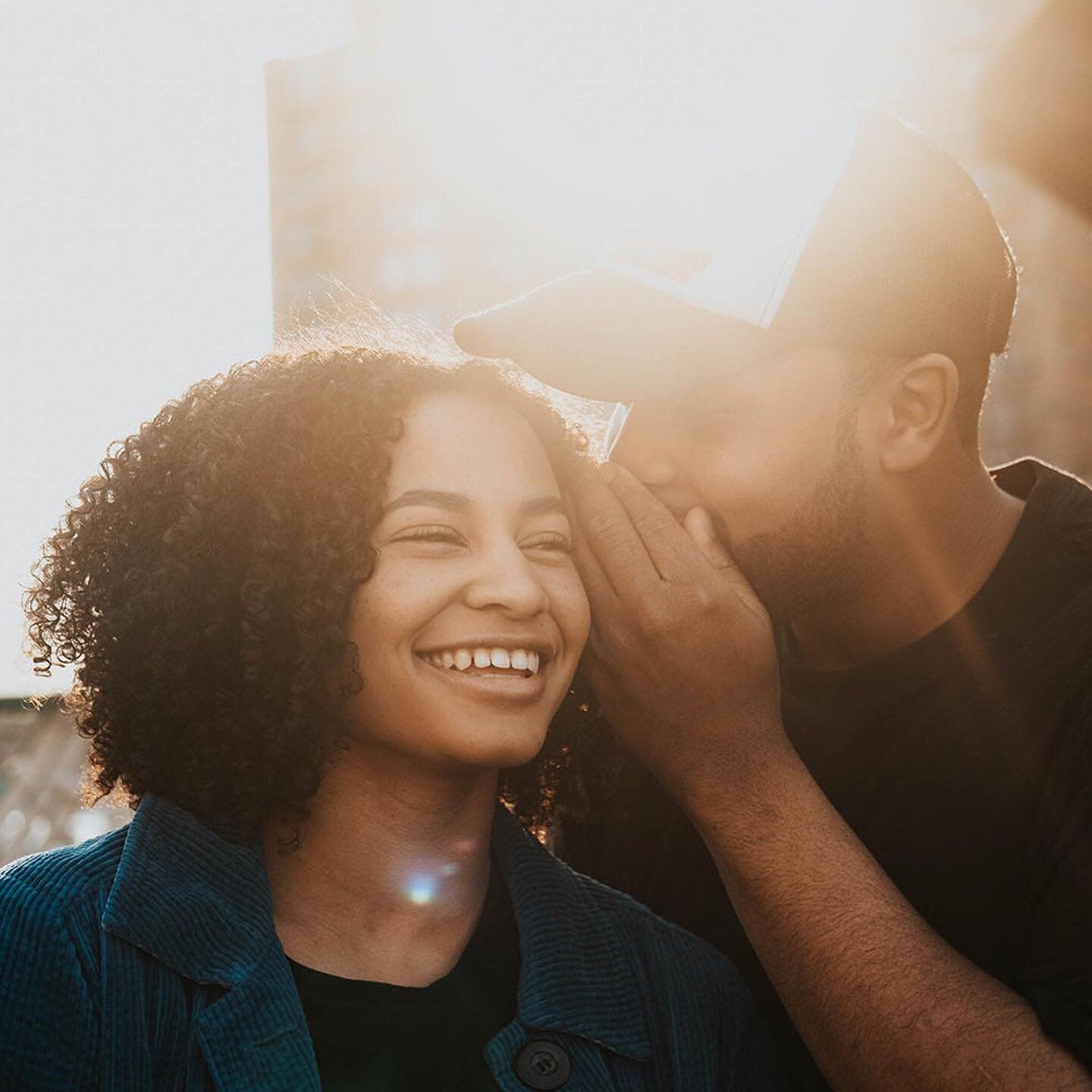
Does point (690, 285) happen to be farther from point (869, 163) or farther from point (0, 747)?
point (0, 747)

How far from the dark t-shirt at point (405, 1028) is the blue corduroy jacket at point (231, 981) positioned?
0.05 metres

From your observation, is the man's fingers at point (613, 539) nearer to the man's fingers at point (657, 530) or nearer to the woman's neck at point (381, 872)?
the man's fingers at point (657, 530)

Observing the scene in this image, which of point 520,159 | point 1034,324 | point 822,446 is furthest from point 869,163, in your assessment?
point 520,159

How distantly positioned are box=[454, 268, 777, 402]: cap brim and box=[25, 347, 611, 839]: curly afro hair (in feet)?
0.83

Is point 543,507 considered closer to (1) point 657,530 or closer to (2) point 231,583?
(1) point 657,530

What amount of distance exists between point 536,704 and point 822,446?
957 mm

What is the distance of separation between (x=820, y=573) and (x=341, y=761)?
1.13m

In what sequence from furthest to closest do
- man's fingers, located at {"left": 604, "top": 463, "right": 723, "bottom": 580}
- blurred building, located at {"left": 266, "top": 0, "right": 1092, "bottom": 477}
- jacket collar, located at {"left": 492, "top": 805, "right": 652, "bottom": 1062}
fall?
blurred building, located at {"left": 266, "top": 0, "right": 1092, "bottom": 477}
man's fingers, located at {"left": 604, "top": 463, "right": 723, "bottom": 580}
jacket collar, located at {"left": 492, "top": 805, "right": 652, "bottom": 1062}

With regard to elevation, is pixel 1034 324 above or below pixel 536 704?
below

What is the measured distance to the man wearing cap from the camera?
2299 mm

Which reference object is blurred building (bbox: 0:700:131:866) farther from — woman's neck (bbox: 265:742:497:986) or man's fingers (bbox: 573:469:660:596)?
man's fingers (bbox: 573:469:660:596)

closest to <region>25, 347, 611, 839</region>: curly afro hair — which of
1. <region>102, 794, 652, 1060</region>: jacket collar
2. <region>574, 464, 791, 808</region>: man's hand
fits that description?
<region>102, 794, 652, 1060</region>: jacket collar

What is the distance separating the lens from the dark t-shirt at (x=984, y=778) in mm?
2158

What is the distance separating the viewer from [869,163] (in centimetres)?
278
